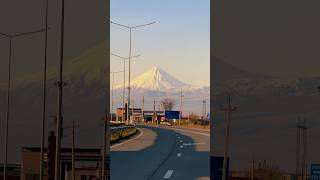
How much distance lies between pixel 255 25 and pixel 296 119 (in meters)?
7.42

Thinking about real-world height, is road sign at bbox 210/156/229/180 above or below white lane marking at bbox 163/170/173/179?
above

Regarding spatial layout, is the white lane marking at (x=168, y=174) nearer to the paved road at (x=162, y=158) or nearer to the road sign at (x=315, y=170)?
the paved road at (x=162, y=158)

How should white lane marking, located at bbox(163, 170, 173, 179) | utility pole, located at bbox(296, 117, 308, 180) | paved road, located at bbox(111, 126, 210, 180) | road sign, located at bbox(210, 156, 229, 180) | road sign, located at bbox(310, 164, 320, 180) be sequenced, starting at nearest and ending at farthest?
road sign, located at bbox(310, 164, 320, 180) < utility pole, located at bbox(296, 117, 308, 180) < road sign, located at bbox(210, 156, 229, 180) < white lane marking, located at bbox(163, 170, 173, 179) < paved road, located at bbox(111, 126, 210, 180)

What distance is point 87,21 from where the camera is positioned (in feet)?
180

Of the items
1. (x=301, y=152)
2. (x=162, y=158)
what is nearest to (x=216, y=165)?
(x=301, y=152)

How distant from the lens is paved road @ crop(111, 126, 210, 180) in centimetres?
7225

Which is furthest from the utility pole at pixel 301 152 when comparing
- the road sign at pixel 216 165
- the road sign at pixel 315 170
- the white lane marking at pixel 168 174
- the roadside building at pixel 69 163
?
the white lane marking at pixel 168 174

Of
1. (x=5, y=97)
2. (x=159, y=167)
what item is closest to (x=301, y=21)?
(x=5, y=97)

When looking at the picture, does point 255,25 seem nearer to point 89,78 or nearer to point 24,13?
point 89,78

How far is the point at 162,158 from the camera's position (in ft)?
289

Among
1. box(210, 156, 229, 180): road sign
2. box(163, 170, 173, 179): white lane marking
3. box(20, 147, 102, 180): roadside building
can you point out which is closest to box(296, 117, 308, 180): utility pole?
box(210, 156, 229, 180): road sign

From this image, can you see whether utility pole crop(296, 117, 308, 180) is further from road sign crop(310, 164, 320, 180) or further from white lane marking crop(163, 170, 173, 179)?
white lane marking crop(163, 170, 173, 179)

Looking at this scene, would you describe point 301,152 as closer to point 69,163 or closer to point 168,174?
point 69,163

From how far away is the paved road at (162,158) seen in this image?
7225 cm
